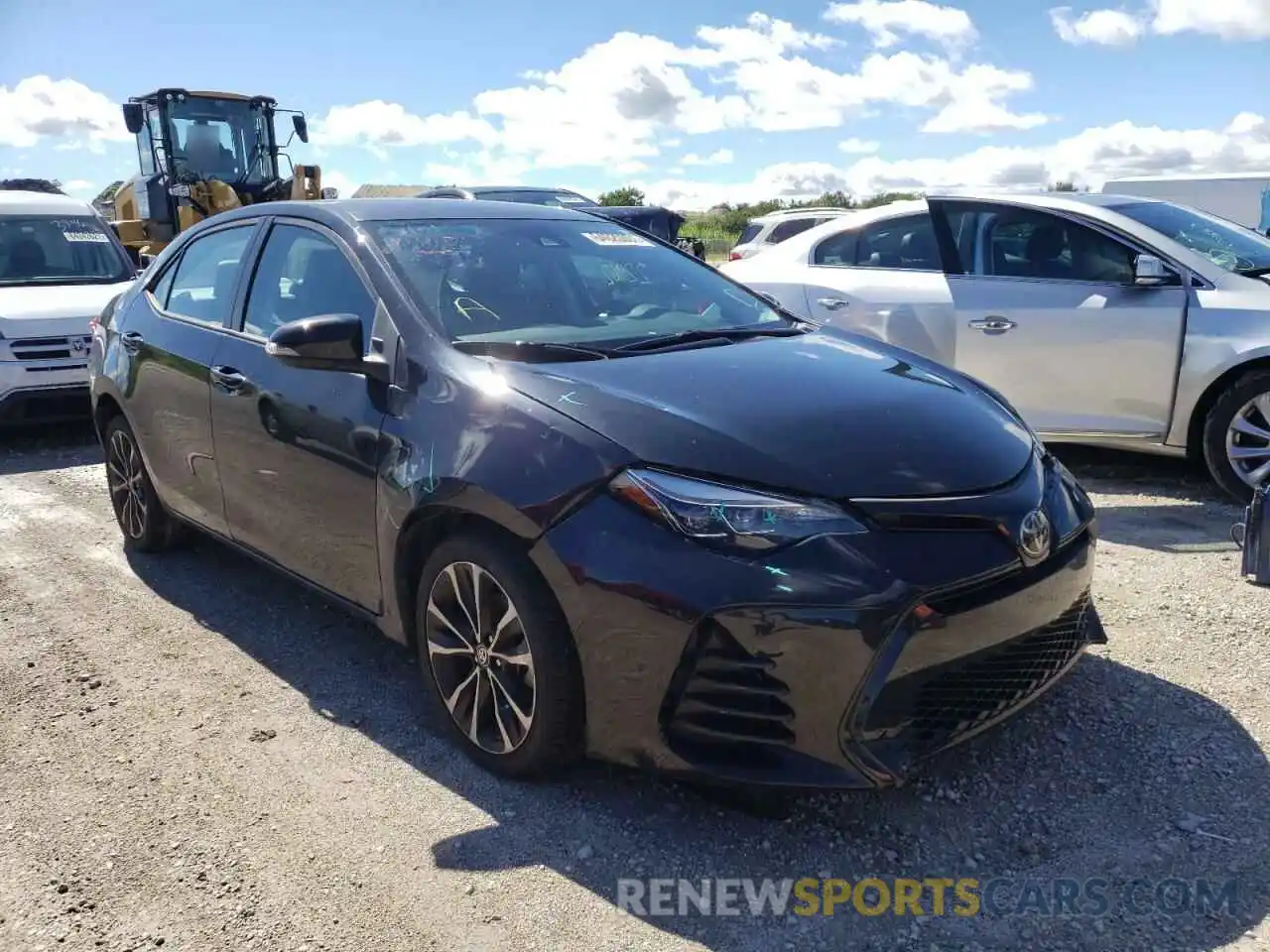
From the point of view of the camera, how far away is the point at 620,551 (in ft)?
8.15

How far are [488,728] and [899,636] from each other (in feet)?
4.04

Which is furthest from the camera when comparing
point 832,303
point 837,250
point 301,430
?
point 837,250

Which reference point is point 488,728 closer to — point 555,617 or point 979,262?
point 555,617

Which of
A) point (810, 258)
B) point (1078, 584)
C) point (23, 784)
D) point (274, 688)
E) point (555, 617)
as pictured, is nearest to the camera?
point (555, 617)

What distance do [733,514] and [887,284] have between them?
4.16 m

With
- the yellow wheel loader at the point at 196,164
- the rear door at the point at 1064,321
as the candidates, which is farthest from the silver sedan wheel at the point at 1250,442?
the yellow wheel loader at the point at 196,164

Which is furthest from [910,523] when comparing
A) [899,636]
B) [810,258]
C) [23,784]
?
[810,258]

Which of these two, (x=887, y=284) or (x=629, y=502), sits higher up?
(x=887, y=284)

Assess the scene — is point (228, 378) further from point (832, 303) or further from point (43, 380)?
point (43, 380)

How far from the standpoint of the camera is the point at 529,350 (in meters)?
3.08

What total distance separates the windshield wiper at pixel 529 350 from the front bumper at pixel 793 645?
0.68 meters

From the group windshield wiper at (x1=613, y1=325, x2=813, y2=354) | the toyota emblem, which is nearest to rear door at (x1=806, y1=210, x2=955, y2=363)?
windshield wiper at (x1=613, y1=325, x2=813, y2=354)

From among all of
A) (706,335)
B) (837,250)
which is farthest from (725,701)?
(837,250)

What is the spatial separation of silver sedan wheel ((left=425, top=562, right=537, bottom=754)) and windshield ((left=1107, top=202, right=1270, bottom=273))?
445 centimetres
